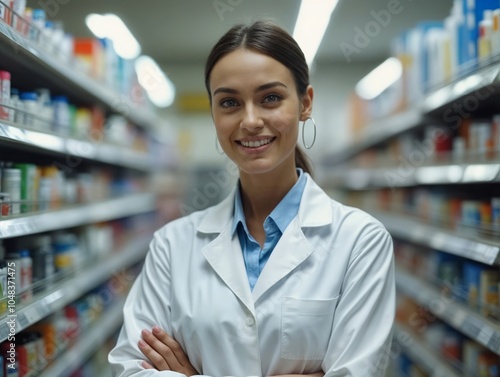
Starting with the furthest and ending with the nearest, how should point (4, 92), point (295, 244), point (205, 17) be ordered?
1. point (205, 17)
2. point (4, 92)
3. point (295, 244)

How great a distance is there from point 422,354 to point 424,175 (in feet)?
3.87

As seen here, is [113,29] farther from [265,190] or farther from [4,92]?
[265,190]

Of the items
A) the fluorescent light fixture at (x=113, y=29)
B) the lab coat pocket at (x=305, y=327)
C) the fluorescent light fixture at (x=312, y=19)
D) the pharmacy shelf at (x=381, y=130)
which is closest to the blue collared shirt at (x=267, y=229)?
the lab coat pocket at (x=305, y=327)

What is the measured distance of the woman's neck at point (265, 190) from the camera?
1.71m

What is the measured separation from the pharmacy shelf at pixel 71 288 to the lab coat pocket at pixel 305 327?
0.95 metres

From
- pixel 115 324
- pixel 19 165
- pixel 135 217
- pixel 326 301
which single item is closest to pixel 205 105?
pixel 135 217

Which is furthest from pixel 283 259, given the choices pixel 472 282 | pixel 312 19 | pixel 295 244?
pixel 312 19

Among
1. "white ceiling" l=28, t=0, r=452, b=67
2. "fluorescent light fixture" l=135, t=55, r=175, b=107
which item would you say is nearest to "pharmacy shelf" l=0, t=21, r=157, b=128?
"white ceiling" l=28, t=0, r=452, b=67

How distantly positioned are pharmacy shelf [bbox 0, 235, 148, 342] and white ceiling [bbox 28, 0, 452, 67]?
1881mm

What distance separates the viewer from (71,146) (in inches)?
119

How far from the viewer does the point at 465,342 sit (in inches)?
122

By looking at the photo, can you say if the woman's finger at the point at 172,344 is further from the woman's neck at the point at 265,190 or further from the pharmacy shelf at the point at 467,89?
the pharmacy shelf at the point at 467,89

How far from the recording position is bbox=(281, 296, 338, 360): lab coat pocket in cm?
151

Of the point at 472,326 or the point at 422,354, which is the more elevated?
the point at 472,326
